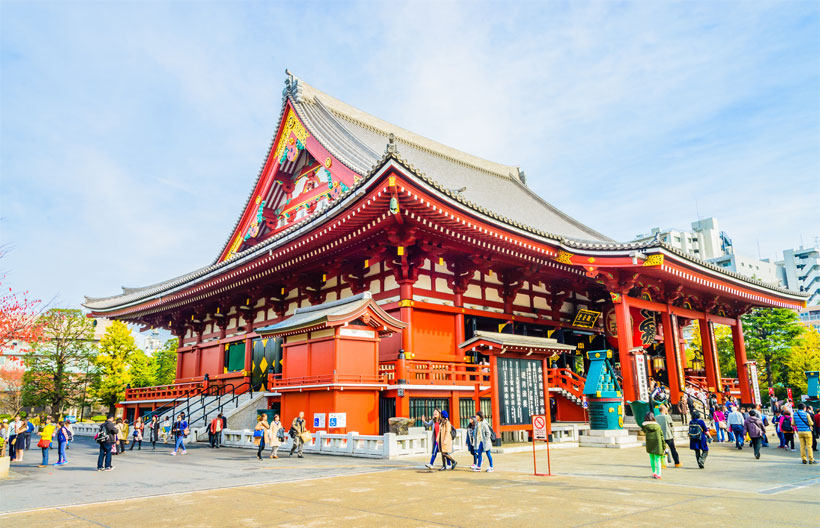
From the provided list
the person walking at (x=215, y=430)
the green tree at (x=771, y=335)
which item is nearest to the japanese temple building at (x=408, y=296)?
the person walking at (x=215, y=430)

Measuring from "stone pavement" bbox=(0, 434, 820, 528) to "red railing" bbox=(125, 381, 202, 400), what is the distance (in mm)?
14517

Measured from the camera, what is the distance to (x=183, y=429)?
57.5 feet

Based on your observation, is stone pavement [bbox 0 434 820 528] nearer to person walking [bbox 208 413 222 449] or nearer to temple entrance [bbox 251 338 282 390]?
person walking [bbox 208 413 222 449]

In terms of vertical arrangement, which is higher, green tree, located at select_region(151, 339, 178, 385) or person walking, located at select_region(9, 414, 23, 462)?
green tree, located at select_region(151, 339, 178, 385)

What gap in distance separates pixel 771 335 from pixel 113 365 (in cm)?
5321

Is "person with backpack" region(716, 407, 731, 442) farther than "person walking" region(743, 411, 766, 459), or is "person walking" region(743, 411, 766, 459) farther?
"person with backpack" region(716, 407, 731, 442)

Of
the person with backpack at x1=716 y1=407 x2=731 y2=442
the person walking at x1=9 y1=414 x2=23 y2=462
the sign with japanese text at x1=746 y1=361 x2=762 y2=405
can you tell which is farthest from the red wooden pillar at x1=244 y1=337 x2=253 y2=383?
the sign with japanese text at x1=746 y1=361 x2=762 y2=405

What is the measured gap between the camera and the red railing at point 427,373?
17.5 meters

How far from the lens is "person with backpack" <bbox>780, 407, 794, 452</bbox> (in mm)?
16703

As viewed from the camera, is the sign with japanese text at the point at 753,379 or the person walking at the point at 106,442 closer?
the person walking at the point at 106,442

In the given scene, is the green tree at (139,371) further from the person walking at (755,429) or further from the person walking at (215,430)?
the person walking at (755,429)

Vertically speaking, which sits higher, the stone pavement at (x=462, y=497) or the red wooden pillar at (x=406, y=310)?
the red wooden pillar at (x=406, y=310)

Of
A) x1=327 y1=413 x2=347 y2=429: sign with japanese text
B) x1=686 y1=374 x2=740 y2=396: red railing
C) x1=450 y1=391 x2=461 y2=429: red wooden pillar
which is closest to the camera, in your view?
x1=327 y1=413 x2=347 y2=429: sign with japanese text

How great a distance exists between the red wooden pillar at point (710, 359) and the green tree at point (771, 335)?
80.4ft
